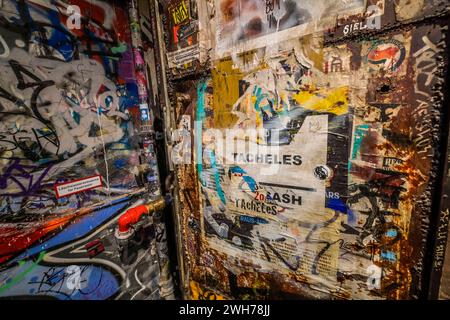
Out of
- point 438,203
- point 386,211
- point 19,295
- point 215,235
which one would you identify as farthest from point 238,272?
point 19,295

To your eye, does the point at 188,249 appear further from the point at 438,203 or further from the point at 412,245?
the point at 438,203

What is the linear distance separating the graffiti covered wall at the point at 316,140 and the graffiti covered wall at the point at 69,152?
748 mm

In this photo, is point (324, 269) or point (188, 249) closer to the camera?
point (324, 269)

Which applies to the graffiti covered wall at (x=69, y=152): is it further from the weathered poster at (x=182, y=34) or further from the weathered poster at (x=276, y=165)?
the weathered poster at (x=276, y=165)

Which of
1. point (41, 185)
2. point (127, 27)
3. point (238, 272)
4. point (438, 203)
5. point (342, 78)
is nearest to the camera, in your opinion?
point (438, 203)

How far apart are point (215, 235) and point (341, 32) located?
1.75 metres

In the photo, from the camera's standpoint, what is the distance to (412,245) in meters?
1.10

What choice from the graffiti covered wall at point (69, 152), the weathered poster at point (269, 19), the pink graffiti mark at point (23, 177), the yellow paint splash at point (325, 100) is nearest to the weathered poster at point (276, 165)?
the yellow paint splash at point (325, 100)

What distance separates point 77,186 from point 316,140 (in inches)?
81.2

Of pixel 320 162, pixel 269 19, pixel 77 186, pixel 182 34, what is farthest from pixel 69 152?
pixel 320 162

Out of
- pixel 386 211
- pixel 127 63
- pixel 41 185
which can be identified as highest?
pixel 127 63

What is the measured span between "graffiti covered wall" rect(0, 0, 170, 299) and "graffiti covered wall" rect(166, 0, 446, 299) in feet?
2.46

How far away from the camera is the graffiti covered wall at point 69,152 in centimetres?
156

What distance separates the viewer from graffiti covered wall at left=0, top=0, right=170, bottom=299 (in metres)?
1.56
